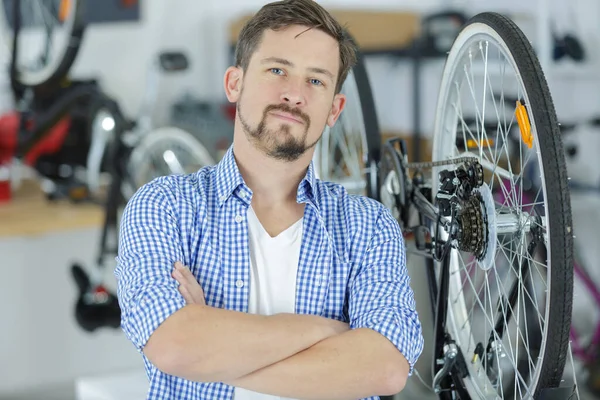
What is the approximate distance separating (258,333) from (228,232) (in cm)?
18

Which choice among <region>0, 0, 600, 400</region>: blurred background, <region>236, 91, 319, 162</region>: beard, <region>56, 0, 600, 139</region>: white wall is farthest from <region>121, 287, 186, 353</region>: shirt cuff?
<region>56, 0, 600, 139</region>: white wall

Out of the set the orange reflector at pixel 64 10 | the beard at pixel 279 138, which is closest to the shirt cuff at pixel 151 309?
the beard at pixel 279 138

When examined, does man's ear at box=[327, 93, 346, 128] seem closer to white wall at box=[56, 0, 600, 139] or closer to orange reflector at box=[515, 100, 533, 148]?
orange reflector at box=[515, 100, 533, 148]

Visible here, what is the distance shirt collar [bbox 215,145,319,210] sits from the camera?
4.20ft

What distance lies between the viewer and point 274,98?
1.25 m

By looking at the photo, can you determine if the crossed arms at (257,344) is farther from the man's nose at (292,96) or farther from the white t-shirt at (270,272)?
the man's nose at (292,96)

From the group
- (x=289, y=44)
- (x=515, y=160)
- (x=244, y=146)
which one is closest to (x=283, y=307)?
(x=244, y=146)

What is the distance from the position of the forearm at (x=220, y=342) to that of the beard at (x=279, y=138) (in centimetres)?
25

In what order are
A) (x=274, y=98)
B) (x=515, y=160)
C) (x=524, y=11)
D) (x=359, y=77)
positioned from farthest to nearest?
(x=524, y=11)
(x=515, y=160)
(x=359, y=77)
(x=274, y=98)

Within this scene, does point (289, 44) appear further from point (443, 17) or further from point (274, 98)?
point (443, 17)

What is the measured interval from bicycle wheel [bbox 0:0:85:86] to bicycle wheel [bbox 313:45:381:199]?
964 mm

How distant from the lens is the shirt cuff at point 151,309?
113 cm

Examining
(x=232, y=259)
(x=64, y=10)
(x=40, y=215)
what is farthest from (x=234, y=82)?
(x=40, y=215)

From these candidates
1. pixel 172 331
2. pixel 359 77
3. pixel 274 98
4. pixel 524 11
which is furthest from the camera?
pixel 524 11
